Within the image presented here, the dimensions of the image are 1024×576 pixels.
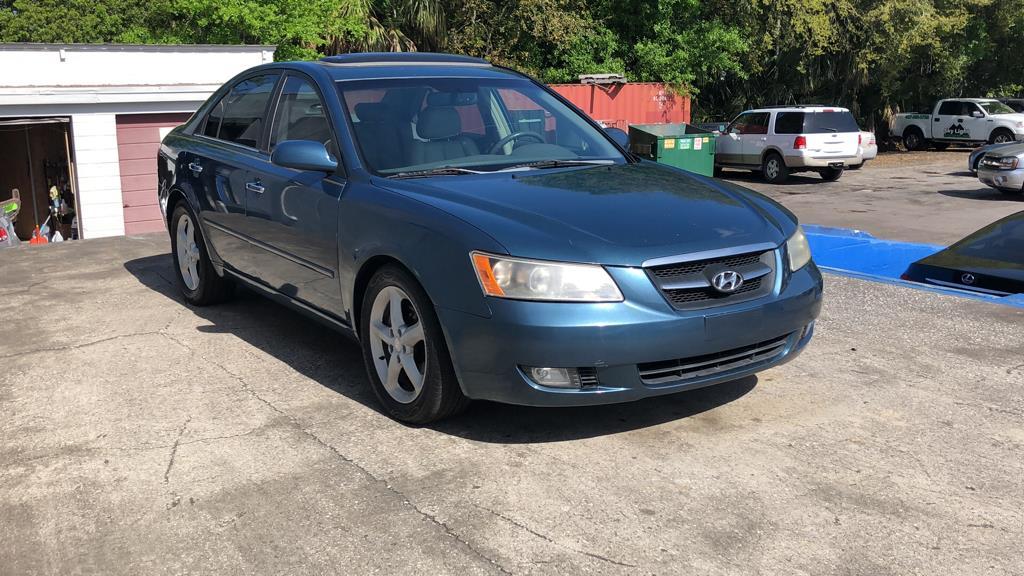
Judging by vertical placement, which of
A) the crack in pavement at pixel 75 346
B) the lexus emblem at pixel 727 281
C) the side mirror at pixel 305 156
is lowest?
the crack in pavement at pixel 75 346

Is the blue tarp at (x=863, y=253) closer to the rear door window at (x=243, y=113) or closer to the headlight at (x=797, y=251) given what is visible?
the headlight at (x=797, y=251)

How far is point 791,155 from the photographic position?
22.9 m

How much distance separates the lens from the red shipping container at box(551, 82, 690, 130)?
27.4 metres

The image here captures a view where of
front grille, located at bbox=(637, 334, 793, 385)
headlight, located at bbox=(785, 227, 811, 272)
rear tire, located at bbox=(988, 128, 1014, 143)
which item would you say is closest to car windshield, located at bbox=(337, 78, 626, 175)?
headlight, located at bbox=(785, 227, 811, 272)

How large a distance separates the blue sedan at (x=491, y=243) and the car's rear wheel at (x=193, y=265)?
2.12 feet

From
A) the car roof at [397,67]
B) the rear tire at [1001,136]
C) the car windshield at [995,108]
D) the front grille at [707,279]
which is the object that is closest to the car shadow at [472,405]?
the front grille at [707,279]

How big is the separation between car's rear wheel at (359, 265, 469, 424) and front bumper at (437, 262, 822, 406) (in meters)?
0.11

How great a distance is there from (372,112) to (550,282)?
1.69 meters

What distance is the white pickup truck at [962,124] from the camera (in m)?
30.0

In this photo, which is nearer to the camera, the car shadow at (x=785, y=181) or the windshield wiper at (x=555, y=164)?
the windshield wiper at (x=555, y=164)

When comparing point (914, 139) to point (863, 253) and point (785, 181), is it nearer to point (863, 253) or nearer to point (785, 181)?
point (785, 181)

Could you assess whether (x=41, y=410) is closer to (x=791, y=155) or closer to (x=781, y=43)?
(x=791, y=155)

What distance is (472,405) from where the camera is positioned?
4.71 meters

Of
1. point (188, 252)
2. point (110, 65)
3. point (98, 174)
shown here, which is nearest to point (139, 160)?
point (98, 174)
